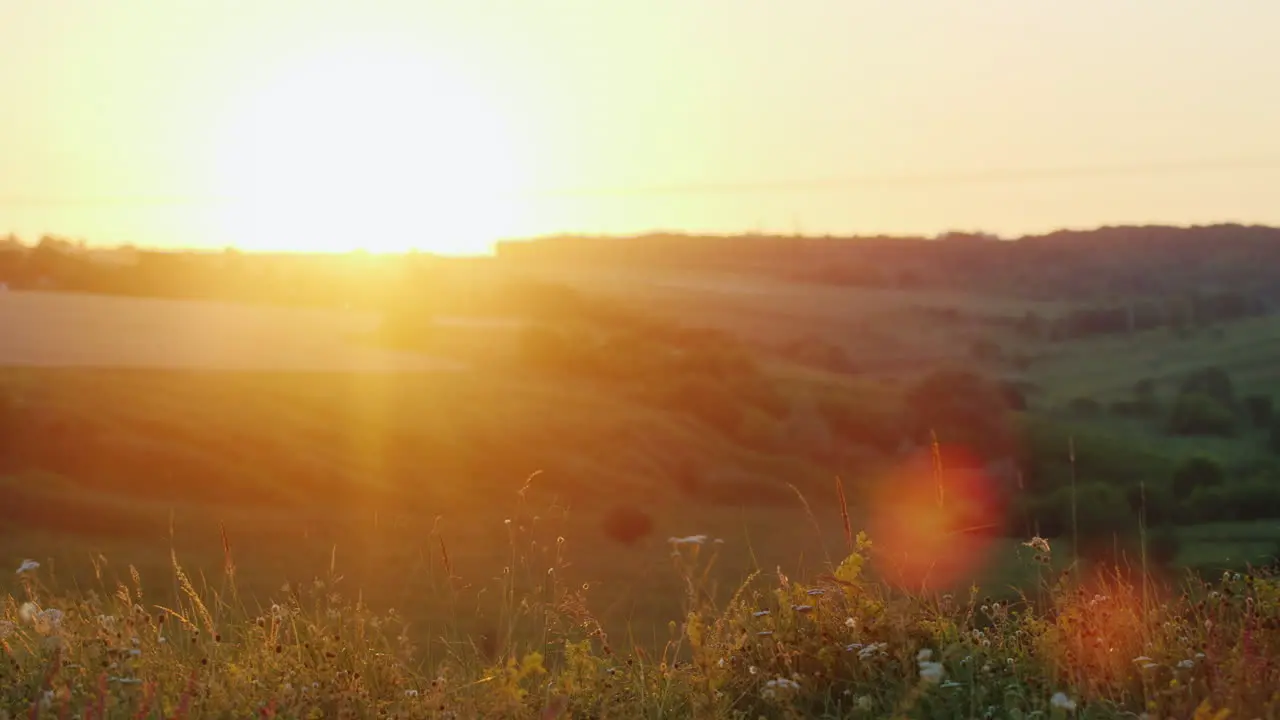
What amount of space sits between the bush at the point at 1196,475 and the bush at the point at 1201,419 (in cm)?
1087

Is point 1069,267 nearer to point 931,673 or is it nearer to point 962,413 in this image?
point 962,413

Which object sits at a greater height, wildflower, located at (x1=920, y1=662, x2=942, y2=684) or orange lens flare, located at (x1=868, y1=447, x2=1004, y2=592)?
wildflower, located at (x1=920, y1=662, x2=942, y2=684)

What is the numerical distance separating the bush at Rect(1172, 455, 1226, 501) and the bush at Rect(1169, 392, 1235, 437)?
1087cm

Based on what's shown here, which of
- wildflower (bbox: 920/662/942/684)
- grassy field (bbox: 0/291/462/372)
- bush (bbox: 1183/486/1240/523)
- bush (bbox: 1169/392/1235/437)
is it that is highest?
wildflower (bbox: 920/662/942/684)

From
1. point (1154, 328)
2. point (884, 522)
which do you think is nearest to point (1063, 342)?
point (1154, 328)

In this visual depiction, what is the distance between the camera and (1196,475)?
46312 mm

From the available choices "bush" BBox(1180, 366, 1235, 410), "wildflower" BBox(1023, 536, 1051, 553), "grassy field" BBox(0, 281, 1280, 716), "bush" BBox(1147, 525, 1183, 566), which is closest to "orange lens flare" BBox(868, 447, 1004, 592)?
"grassy field" BBox(0, 281, 1280, 716)

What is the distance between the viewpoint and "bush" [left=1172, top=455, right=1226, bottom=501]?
150 ft

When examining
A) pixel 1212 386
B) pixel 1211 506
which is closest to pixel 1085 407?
pixel 1212 386

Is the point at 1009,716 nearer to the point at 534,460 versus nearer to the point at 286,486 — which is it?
the point at 286,486

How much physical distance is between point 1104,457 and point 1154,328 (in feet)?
62.5

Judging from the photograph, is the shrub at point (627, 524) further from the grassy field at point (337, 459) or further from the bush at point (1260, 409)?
the bush at point (1260, 409)

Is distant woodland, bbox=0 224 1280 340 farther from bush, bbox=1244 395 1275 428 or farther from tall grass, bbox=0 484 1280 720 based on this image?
tall grass, bbox=0 484 1280 720

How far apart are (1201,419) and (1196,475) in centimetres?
1329
